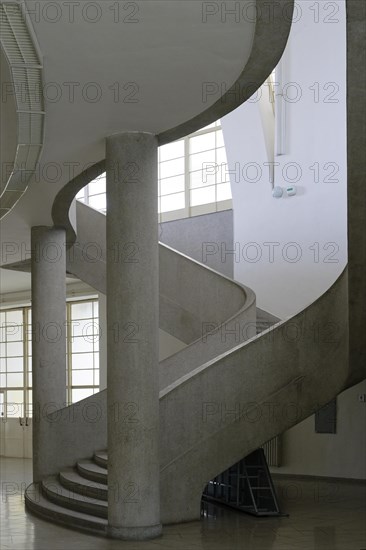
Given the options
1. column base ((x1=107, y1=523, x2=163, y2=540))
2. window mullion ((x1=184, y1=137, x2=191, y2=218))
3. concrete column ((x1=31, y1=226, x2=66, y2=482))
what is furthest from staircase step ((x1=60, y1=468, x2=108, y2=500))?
window mullion ((x1=184, y1=137, x2=191, y2=218))

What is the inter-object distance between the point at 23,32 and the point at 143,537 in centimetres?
553

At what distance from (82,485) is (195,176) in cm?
979

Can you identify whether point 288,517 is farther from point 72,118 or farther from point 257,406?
point 72,118

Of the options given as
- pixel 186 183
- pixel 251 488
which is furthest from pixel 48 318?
pixel 186 183

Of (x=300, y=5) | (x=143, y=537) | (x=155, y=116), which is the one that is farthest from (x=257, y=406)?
(x=300, y=5)

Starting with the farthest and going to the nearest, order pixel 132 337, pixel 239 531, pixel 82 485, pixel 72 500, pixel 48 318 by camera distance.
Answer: pixel 48 318 < pixel 82 485 < pixel 72 500 < pixel 239 531 < pixel 132 337

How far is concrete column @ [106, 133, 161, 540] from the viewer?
31.6 feet

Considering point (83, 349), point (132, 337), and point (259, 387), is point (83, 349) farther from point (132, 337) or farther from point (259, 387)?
point (132, 337)

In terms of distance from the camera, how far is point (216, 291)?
15.6 metres

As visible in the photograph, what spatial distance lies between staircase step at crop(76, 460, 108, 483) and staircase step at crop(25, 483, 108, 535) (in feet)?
2.21

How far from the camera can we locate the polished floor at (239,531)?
9188mm

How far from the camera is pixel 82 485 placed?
11.4m

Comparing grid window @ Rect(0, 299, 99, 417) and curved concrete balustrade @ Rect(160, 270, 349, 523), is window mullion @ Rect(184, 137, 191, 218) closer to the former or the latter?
grid window @ Rect(0, 299, 99, 417)

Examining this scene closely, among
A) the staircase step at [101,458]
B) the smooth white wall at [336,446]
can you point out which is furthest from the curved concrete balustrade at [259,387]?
the smooth white wall at [336,446]
